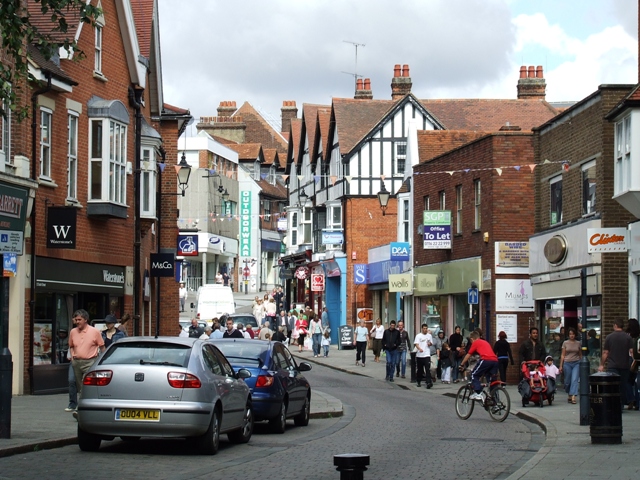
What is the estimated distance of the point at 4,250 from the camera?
1579 cm

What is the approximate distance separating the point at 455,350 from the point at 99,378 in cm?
2005

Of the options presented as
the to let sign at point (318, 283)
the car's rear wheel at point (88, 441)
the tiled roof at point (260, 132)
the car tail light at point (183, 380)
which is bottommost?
the car's rear wheel at point (88, 441)

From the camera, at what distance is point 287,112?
358 feet

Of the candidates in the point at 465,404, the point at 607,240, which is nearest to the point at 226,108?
the point at 607,240

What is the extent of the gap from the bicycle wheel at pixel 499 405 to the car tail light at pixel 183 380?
8.36 meters

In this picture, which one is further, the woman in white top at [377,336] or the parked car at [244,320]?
the parked car at [244,320]

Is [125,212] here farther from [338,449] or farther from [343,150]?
[343,150]

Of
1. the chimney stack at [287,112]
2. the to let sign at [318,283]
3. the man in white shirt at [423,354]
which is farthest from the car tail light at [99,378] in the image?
the chimney stack at [287,112]

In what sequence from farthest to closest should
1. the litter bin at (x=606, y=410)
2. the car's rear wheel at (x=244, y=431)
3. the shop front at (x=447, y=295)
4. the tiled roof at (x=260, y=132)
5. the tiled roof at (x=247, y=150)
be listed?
the tiled roof at (x=260, y=132) → the tiled roof at (x=247, y=150) → the shop front at (x=447, y=295) → the car's rear wheel at (x=244, y=431) → the litter bin at (x=606, y=410)

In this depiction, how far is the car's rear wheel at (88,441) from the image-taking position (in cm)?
1448

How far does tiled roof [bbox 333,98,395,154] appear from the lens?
184ft

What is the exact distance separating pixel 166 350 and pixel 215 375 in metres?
0.75

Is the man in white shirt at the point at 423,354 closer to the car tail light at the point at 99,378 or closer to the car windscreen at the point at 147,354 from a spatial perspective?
the car windscreen at the point at 147,354

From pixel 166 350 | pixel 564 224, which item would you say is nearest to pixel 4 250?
pixel 166 350
